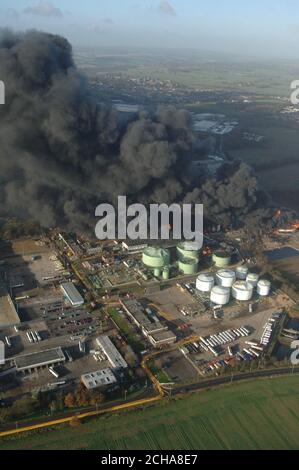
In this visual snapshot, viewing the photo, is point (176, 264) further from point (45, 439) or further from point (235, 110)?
point (235, 110)

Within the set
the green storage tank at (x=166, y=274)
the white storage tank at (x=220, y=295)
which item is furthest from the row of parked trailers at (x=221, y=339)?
the green storage tank at (x=166, y=274)

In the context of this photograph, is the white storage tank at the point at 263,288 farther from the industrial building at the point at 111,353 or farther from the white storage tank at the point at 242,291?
the industrial building at the point at 111,353

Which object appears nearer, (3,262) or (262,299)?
(262,299)

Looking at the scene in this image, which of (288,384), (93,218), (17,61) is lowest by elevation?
(288,384)

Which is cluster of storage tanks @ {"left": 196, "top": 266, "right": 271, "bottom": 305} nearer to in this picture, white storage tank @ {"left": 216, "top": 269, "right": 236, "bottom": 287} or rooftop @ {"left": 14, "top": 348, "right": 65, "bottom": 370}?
white storage tank @ {"left": 216, "top": 269, "right": 236, "bottom": 287}

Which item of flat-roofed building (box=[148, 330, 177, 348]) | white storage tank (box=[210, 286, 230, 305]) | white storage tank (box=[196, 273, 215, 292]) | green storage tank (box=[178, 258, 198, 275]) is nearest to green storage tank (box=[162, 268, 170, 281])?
green storage tank (box=[178, 258, 198, 275])

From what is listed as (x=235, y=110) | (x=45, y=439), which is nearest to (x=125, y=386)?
(x=45, y=439)
